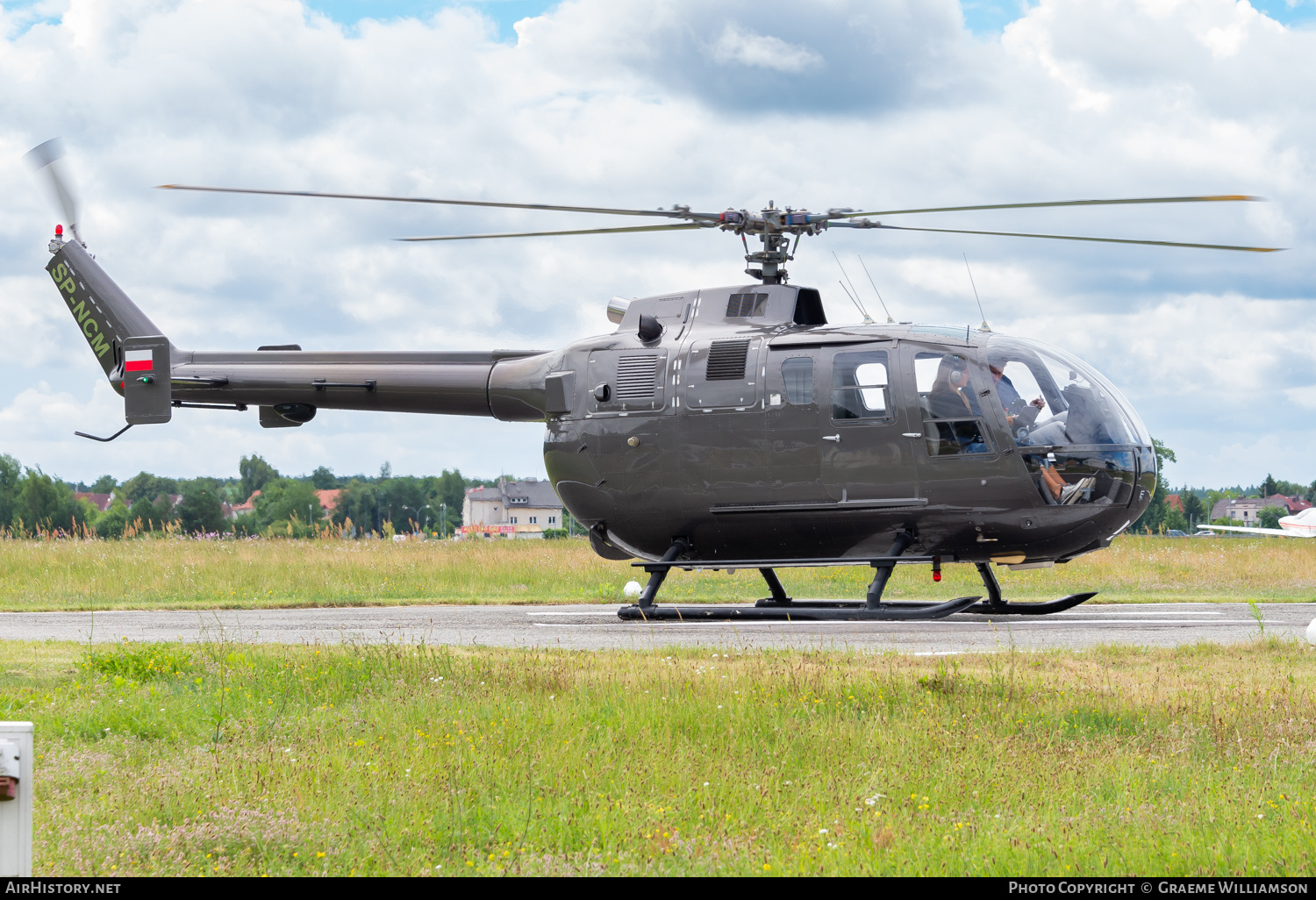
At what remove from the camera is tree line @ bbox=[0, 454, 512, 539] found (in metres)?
101

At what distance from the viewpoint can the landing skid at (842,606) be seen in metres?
13.1

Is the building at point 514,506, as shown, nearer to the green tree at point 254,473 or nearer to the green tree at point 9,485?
the green tree at point 254,473

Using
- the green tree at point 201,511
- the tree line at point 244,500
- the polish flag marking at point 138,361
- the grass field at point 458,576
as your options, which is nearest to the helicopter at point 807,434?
the polish flag marking at point 138,361

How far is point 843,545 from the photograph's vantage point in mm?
13742

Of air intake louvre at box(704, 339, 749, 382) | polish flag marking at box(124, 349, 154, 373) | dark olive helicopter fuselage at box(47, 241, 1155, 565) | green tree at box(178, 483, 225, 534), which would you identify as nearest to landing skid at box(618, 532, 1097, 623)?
dark olive helicopter fuselage at box(47, 241, 1155, 565)

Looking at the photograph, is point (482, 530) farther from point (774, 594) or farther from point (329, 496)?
point (329, 496)

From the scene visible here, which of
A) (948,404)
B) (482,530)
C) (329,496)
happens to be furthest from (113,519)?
(948,404)

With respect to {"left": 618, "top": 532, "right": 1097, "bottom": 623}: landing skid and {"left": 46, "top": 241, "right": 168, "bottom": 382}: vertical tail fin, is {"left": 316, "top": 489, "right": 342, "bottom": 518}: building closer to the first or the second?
Answer: {"left": 46, "top": 241, "right": 168, "bottom": 382}: vertical tail fin

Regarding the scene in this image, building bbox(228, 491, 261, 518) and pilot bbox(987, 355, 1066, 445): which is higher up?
pilot bbox(987, 355, 1066, 445)

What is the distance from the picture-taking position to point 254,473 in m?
162

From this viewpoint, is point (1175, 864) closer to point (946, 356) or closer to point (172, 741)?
point (172, 741)

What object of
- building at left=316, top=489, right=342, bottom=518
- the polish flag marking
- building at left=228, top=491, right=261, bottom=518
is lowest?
building at left=228, top=491, right=261, bottom=518

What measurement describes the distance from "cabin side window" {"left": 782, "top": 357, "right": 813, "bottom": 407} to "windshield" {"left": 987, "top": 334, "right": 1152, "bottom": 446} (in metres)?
1.93

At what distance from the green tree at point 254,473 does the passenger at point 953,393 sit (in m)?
157
